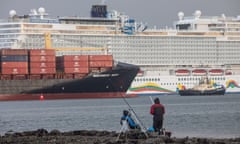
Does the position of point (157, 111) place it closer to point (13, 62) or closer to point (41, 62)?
point (13, 62)

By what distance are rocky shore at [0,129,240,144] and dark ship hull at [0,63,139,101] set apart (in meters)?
50.8

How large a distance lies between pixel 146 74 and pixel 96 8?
1060cm

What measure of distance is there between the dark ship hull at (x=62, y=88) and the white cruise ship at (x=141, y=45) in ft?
30.3

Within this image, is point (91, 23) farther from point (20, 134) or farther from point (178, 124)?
point (20, 134)

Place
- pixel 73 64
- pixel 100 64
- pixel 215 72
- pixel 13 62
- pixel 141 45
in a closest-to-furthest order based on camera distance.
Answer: pixel 13 62 < pixel 73 64 < pixel 100 64 < pixel 215 72 < pixel 141 45

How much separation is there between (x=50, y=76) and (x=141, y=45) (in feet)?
68.5

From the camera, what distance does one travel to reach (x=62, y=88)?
79625 millimetres

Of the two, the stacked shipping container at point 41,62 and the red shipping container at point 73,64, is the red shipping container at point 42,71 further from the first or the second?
the red shipping container at point 73,64

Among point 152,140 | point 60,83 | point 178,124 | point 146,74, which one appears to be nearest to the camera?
point 152,140

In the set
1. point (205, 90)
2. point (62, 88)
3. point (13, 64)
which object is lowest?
point (205, 90)

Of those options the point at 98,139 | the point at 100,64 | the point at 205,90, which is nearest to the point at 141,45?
the point at 205,90

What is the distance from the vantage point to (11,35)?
96188 millimetres

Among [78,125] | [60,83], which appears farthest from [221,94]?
[78,125]

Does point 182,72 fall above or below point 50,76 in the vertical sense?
below
